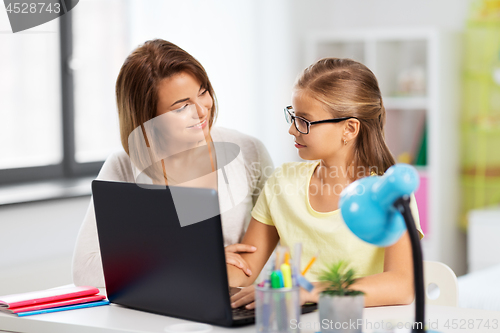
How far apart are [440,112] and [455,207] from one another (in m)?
0.56

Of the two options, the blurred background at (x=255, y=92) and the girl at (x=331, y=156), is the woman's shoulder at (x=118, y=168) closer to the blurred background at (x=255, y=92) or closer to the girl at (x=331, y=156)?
the girl at (x=331, y=156)

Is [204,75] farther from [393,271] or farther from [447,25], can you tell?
[447,25]

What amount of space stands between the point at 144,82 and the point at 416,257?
0.85 meters

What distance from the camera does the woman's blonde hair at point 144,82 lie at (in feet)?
4.58

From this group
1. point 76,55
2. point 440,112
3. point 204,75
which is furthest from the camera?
point 440,112

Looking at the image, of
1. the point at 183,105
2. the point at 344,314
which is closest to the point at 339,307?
the point at 344,314

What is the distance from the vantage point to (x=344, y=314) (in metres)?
0.84

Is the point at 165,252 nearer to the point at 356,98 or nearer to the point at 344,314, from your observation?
the point at 344,314

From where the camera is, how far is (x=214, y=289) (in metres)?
0.95

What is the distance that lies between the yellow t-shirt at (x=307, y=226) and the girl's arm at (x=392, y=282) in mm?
73

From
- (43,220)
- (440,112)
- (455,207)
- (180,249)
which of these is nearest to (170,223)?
(180,249)

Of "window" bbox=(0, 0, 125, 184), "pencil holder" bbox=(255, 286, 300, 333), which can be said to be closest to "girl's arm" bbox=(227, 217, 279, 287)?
"pencil holder" bbox=(255, 286, 300, 333)

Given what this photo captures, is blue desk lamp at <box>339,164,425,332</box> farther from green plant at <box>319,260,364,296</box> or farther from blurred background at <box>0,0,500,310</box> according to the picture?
blurred background at <box>0,0,500,310</box>

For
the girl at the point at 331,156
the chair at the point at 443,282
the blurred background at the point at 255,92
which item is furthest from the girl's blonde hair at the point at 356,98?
the blurred background at the point at 255,92
